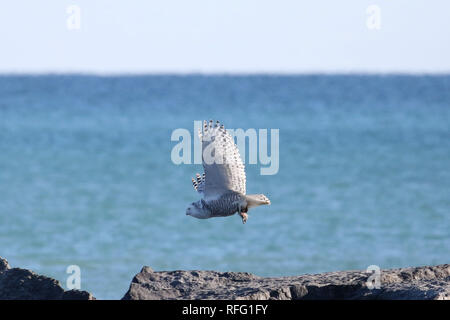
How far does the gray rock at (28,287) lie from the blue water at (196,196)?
4482 millimetres

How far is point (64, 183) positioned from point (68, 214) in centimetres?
373

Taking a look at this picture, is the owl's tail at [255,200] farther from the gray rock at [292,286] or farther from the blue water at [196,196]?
Result: the blue water at [196,196]

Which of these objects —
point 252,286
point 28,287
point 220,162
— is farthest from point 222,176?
point 28,287

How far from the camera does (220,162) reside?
529 cm

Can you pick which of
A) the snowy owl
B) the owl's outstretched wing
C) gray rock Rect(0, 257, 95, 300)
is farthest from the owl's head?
gray rock Rect(0, 257, 95, 300)

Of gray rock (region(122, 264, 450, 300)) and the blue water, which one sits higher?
the blue water

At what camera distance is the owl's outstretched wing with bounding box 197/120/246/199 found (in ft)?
17.4

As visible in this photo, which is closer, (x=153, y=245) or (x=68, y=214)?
(x=153, y=245)

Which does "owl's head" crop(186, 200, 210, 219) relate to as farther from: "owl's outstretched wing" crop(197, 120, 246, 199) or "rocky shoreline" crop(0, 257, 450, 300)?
"rocky shoreline" crop(0, 257, 450, 300)

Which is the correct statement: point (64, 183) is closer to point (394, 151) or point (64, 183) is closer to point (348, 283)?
point (394, 151)

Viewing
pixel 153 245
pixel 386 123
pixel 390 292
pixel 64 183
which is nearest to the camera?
pixel 390 292

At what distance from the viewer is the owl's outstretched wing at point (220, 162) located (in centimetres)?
531
